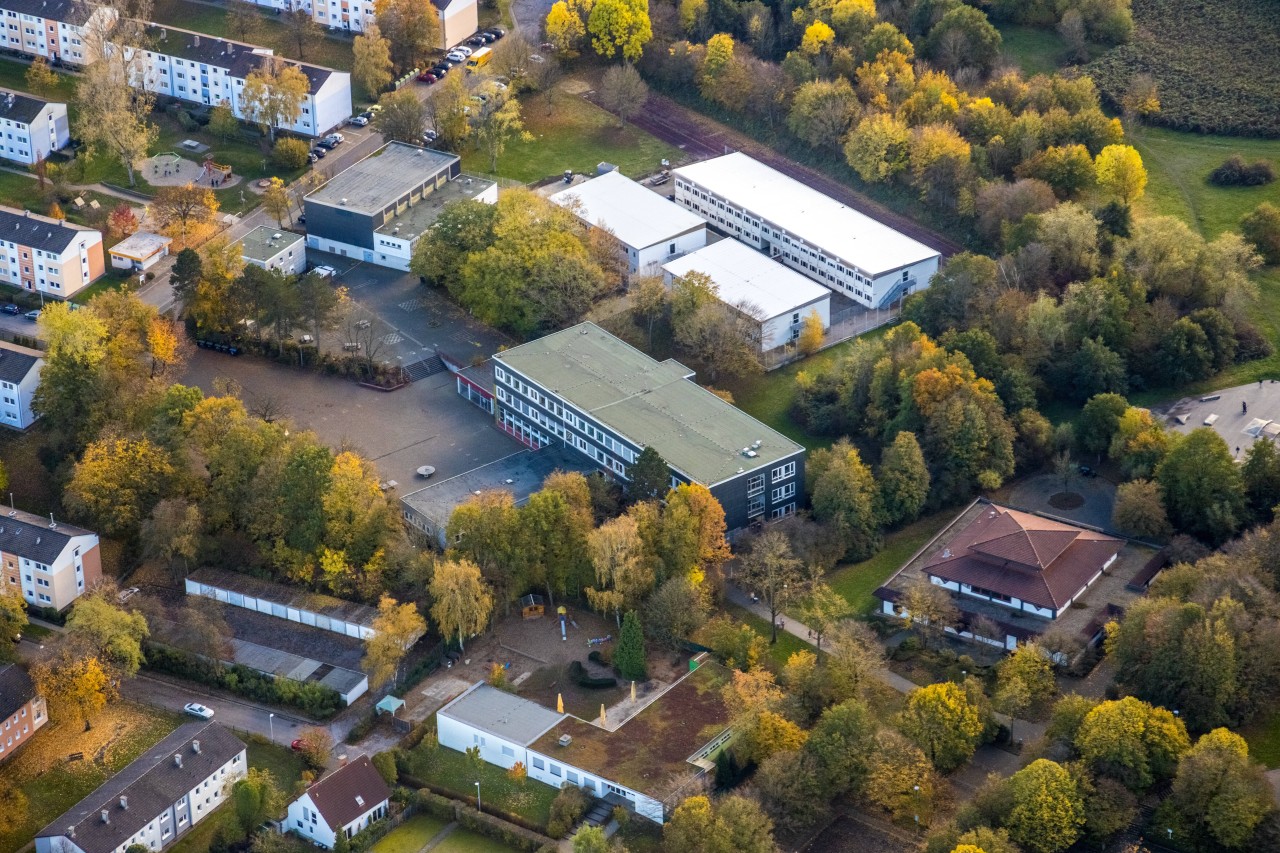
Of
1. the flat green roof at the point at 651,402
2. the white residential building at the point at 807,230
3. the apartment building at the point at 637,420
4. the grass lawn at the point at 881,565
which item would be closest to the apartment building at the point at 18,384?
the apartment building at the point at 637,420

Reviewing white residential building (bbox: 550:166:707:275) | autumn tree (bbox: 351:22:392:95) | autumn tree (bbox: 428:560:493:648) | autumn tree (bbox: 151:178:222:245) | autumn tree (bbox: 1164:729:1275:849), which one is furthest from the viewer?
autumn tree (bbox: 351:22:392:95)

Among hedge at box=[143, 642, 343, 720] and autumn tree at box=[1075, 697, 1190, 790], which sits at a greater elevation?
autumn tree at box=[1075, 697, 1190, 790]

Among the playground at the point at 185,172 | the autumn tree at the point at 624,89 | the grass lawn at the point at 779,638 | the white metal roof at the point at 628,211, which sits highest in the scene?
the autumn tree at the point at 624,89

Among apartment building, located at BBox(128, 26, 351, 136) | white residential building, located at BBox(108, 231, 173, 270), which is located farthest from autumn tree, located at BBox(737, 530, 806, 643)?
apartment building, located at BBox(128, 26, 351, 136)

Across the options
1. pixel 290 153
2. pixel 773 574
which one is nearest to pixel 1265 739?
pixel 773 574

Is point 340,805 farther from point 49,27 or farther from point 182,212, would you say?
point 49,27

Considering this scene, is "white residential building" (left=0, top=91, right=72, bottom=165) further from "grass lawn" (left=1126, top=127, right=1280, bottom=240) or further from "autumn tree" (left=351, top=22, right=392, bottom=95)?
"grass lawn" (left=1126, top=127, right=1280, bottom=240)

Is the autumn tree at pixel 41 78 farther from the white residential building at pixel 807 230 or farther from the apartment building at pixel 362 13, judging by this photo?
the white residential building at pixel 807 230
